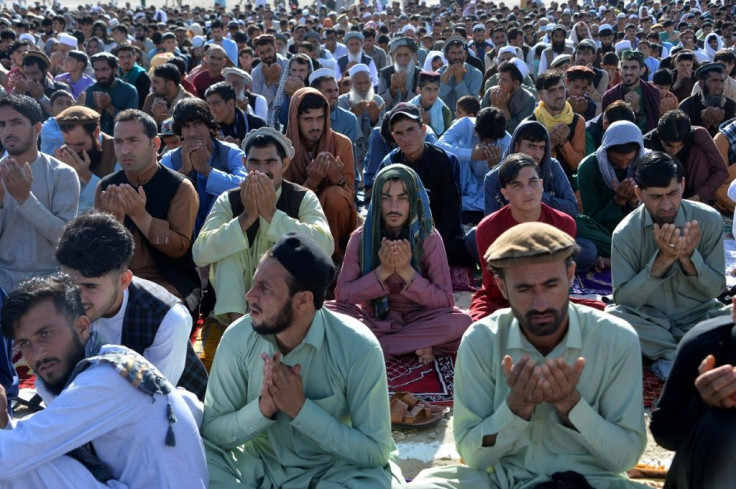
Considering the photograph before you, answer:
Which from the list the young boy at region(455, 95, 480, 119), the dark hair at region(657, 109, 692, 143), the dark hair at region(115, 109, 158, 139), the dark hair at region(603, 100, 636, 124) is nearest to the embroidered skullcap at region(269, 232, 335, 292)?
the dark hair at region(115, 109, 158, 139)

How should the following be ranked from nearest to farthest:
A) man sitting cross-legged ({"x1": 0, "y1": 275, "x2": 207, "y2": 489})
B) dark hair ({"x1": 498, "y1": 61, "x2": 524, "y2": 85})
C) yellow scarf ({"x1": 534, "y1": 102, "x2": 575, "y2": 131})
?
man sitting cross-legged ({"x1": 0, "y1": 275, "x2": 207, "y2": 489}) → yellow scarf ({"x1": 534, "y1": 102, "x2": 575, "y2": 131}) → dark hair ({"x1": 498, "y1": 61, "x2": 524, "y2": 85})

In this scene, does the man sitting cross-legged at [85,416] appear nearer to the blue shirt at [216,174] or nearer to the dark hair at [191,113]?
the blue shirt at [216,174]

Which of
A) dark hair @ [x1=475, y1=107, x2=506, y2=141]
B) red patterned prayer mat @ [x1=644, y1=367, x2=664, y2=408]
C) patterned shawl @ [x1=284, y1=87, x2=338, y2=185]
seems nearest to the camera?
red patterned prayer mat @ [x1=644, y1=367, x2=664, y2=408]

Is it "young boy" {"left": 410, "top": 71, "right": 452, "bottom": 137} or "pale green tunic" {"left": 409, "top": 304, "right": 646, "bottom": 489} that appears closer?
"pale green tunic" {"left": 409, "top": 304, "right": 646, "bottom": 489}

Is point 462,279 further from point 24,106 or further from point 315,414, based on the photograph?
point 315,414

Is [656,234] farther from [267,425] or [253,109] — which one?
[253,109]

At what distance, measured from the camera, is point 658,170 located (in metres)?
4.01

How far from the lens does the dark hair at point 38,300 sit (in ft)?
8.01

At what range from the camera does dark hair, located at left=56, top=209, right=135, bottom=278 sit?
9.96ft

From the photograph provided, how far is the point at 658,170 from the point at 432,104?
429 cm

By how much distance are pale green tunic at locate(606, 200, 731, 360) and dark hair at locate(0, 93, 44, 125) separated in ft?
9.95

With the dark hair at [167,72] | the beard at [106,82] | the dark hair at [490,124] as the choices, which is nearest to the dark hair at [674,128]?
the dark hair at [490,124]

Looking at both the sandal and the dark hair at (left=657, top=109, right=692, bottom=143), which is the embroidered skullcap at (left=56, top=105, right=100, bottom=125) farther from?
the dark hair at (left=657, top=109, right=692, bottom=143)

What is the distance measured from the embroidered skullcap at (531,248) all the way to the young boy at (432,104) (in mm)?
5454
